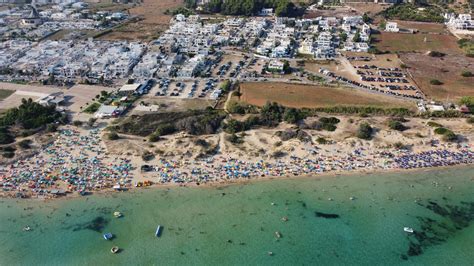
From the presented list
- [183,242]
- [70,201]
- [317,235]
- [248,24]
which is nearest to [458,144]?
[317,235]

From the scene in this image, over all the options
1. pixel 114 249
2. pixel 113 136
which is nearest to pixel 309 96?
pixel 113 136

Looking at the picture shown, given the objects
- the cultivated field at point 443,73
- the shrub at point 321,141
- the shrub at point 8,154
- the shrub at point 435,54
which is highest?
the shrub at point 435,54

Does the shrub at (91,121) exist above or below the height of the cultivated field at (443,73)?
below

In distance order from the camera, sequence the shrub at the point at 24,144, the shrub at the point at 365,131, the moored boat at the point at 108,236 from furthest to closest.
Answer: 1. the shrub at the point at 365,131
2. the shrub at the point at 24,144
3. the moored boat at the point at 108,236

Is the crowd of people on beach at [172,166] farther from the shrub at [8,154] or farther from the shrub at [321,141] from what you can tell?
the shrub at [8,154]

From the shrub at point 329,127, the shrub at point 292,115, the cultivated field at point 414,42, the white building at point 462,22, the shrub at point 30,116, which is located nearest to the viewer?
the shrub at point 329,127

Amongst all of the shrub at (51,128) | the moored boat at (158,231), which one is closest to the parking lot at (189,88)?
the shrub at (51,128)

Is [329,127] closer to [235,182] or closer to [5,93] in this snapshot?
[235,182]
